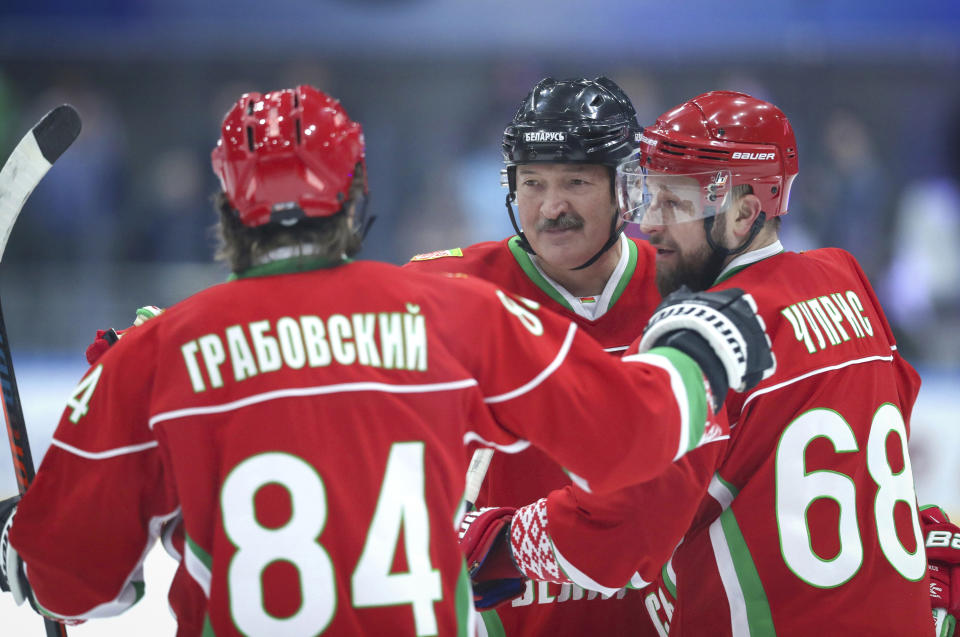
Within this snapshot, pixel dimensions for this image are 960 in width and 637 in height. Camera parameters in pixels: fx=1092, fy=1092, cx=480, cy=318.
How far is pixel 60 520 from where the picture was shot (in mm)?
1696

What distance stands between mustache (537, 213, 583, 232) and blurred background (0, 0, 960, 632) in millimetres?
4948

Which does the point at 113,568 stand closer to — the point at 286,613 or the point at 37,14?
the point at 286,613

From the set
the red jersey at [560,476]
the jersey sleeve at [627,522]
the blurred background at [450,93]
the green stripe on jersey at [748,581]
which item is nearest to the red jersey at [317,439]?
the jersey sleeve at [627,522]

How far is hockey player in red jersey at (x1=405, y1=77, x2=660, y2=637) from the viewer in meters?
2.67

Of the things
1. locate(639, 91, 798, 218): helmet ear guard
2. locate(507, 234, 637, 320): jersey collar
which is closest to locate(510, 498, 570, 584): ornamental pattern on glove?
locate(507, 234, 637, 320): jersey collar

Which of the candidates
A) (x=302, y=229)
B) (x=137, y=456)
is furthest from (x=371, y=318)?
(x=137, y=456)

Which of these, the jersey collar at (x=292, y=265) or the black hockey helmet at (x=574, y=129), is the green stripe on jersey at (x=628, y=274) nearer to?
the black hockey helmet at (x=574, y=129)

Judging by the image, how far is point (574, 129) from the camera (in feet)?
8.82

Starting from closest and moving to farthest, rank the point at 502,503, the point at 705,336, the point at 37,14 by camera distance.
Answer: the point at 705,336, the point at 502,503, the point at 37,14

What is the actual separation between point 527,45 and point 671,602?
6777 millimetres

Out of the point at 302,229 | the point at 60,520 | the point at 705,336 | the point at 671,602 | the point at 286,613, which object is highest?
the point at 302,229

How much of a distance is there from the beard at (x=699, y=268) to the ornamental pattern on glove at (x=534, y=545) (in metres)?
0.59

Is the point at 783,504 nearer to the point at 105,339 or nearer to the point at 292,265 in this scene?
the point at 292,265

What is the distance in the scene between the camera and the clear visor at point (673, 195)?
239 cm
